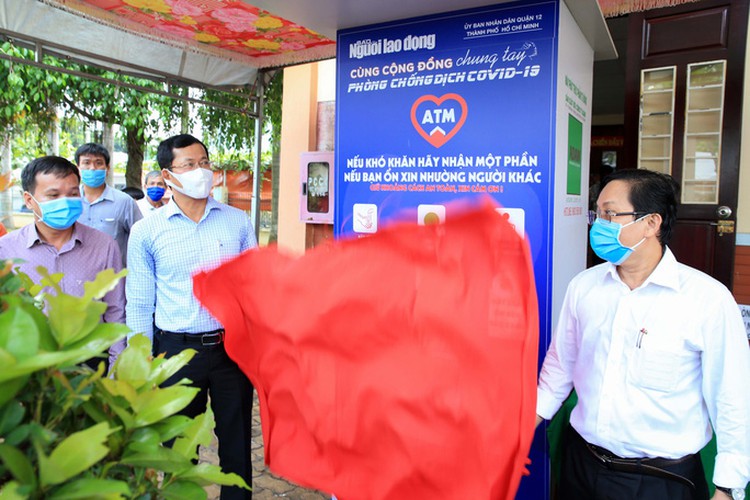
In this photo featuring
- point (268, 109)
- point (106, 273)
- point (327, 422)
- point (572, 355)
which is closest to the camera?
point (106, 273)

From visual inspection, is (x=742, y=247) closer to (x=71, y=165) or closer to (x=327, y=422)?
(x=327, y=422)

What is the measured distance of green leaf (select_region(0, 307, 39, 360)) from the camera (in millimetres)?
670

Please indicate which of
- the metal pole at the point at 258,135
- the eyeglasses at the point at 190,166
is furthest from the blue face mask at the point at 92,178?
the eyeglasses at the point at 190,166

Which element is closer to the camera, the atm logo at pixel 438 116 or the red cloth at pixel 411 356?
the red cloth at pixel 411 356

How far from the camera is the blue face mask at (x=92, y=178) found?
162 inches

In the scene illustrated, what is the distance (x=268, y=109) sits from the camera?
9.95 meters

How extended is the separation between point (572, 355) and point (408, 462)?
3.04 feet

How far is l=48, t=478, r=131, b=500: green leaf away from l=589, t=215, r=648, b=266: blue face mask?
163 cm

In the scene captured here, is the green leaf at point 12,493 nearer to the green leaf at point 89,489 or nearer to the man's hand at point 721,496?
the green leaf at point 89,489

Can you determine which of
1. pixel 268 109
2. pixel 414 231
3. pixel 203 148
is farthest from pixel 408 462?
pixel 268 109

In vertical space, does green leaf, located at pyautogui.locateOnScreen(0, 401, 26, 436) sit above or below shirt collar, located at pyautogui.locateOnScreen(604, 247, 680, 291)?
below

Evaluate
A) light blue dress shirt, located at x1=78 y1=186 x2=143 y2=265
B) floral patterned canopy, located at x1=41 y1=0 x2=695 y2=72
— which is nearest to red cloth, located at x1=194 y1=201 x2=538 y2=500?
floral patterned canopy, located at x1=41 y1=0 x2=695 y2=72

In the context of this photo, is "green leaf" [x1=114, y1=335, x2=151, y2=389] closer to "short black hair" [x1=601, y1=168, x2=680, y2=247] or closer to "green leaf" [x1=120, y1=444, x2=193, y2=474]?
"green leaf" [x1=120, y1=444, x2=193, y2=474]

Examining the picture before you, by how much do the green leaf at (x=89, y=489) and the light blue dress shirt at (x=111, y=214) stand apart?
11.9 ft
